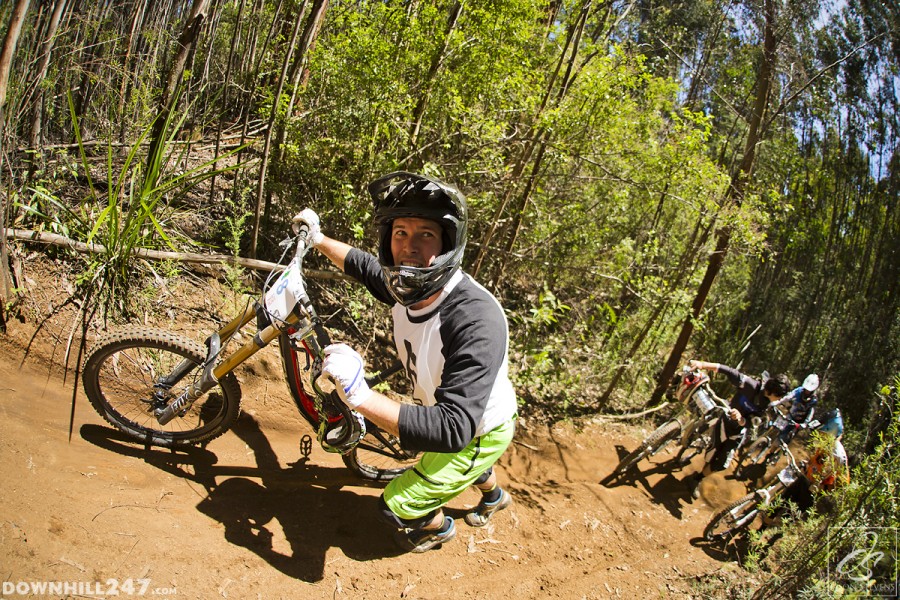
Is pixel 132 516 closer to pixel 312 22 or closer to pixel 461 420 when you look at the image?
pixel 461 420

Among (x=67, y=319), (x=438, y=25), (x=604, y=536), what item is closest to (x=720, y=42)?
(x=438, y=25)

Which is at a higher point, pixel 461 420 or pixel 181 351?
pixel 461 420

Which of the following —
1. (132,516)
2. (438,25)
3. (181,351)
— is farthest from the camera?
(438,25)

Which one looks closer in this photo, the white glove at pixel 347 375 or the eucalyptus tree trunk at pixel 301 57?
the white glove at pixel 347 375

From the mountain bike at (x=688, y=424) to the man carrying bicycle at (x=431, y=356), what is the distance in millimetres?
2894

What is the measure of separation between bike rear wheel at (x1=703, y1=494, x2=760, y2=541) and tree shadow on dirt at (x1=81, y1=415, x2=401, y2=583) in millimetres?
3159

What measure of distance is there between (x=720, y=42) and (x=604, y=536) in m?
9.03

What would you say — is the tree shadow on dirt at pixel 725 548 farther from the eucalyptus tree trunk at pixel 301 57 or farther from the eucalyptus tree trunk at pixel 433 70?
the eucalyptus tree trunk at pixel 301 57

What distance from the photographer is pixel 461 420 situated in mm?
2410

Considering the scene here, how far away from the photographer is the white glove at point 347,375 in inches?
92.5

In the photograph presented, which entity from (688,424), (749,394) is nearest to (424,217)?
(688,424)

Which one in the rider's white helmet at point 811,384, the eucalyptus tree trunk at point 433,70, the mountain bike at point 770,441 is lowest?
the mountain bike at point 770,441

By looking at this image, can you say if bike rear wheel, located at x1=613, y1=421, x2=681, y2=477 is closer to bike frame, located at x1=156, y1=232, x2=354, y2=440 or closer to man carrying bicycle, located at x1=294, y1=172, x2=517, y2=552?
man carrying bicycle, located at x1=294, y1=172, x2=517, y2=552

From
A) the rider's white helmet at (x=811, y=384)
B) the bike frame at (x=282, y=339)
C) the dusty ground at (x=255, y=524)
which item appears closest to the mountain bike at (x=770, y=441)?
the rider's white helmet at (x=811, y=384)
